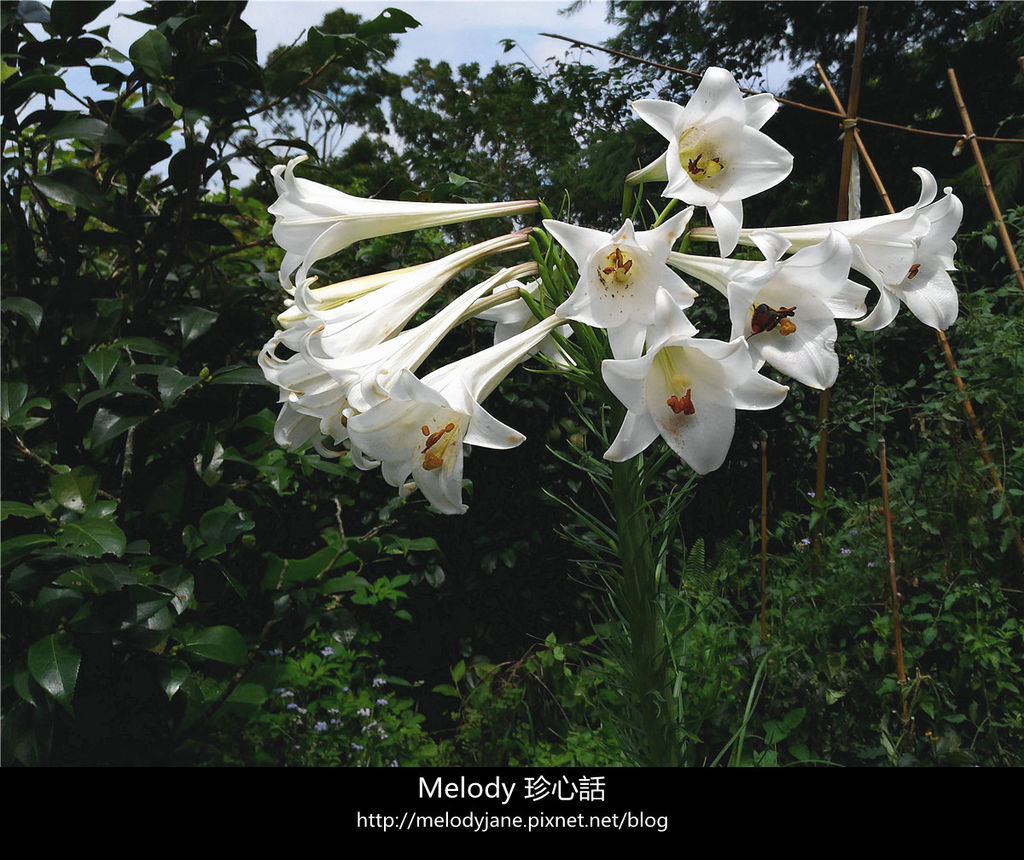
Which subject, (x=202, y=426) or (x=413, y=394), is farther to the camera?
(x=202, y=426)

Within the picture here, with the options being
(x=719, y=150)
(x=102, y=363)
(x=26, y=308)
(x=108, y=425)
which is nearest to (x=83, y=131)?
(x=26, y=308)

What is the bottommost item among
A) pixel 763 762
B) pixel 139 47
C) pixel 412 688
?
pixel 412 688

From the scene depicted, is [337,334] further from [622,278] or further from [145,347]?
[145,347]

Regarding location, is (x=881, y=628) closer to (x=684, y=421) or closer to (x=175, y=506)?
(x=684, y=421)

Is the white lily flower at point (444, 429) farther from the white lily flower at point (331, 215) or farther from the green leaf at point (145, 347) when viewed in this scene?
the green leaf at point (145, 347)

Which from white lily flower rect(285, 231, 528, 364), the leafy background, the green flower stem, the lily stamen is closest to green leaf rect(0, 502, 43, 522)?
the leafy background
